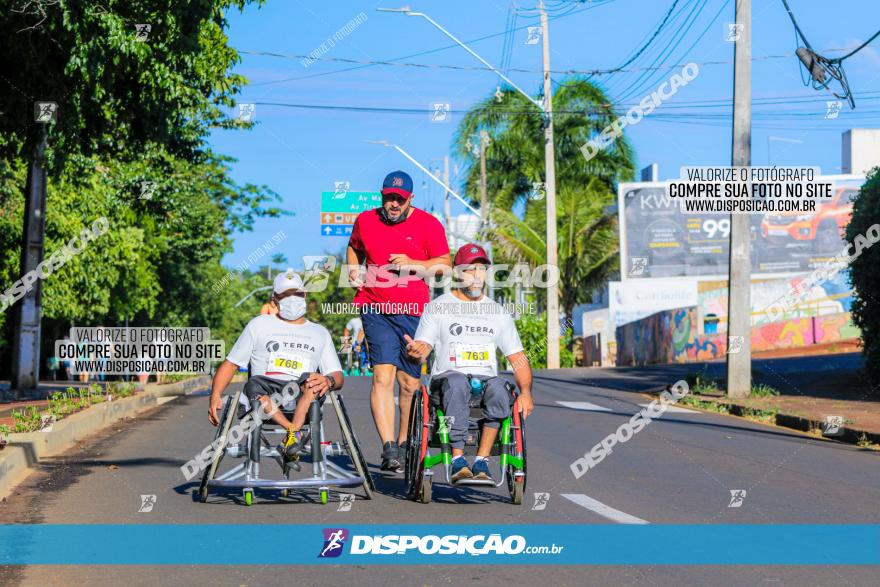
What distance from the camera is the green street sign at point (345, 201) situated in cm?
4688

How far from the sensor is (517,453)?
7898mm

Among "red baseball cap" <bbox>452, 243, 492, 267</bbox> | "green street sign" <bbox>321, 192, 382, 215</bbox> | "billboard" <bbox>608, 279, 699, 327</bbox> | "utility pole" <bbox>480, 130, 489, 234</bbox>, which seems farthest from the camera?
"billboard" <bbox>608, 279, 699, 327</bbox>

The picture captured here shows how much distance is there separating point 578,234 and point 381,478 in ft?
123

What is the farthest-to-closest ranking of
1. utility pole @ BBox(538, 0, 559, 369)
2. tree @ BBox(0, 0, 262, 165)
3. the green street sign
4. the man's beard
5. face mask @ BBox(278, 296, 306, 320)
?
the green street sign < utility pole @ BBox(538, 0, 559, 369) < tree @ BBox(0, 0, 262, 165) < face mask @ BBox(278, 296, 306, 320) < the man's beard

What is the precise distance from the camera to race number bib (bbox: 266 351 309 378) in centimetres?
830

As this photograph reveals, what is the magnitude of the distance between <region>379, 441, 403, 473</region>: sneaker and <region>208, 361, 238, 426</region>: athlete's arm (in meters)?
1.46

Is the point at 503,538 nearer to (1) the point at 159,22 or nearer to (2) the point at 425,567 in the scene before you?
(2) the point at 425,567

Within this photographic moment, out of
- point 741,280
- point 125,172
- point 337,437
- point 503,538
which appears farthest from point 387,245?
point 125,172

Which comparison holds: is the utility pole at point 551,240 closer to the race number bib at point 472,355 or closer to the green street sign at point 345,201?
the green street sign at point 345,201

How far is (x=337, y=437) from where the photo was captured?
43.2 ft

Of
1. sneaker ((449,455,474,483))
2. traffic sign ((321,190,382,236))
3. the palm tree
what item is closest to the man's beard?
sneaker ((449,455,474,483))

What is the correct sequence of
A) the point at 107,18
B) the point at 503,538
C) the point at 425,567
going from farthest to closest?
1. the point at 107,18
2. the point at 503,538
3. the point at 425,567

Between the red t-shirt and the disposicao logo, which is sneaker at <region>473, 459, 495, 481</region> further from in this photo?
the red t-shirt

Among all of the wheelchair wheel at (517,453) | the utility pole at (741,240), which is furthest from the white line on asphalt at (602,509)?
the utility pole at (741,240)
